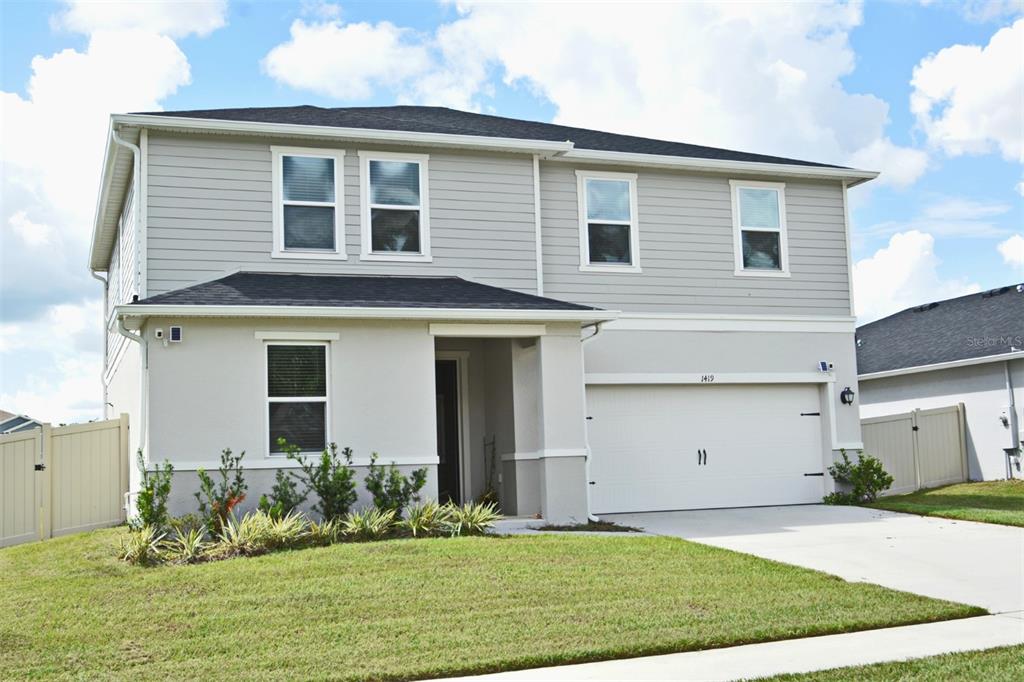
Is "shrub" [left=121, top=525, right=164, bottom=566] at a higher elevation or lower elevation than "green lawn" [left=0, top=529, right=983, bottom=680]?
higher

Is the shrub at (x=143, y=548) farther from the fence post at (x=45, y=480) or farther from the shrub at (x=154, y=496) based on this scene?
the fence post at (x=45, y=480)

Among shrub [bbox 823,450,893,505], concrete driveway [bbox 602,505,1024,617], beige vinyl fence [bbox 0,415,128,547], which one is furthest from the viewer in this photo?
shrub [bbox 823,450,893,505]

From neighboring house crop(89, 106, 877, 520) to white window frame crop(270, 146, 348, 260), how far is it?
3 cm

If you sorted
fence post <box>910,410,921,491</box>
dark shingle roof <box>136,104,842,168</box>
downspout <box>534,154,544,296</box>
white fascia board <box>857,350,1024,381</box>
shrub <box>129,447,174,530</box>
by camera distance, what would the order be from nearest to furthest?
1. shrub <box>129,447,174,530</box>
2. dark shingle roof <box>136,104,842,168</box>
3. downspout <box>534,154,544,296</box>
4. white fascia board <box>857,350,1024,381</box>
5. fence post <box>910,410,921,491</box>

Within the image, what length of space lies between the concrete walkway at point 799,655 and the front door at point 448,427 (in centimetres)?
905

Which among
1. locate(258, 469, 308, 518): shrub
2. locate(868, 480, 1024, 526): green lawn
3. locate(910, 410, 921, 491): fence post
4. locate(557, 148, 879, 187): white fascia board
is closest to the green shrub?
locate(258, 469, 308, 518): shrub

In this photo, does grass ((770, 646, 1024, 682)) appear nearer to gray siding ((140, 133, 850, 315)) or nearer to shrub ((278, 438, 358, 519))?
shrub ((278, 438, 358, 519))

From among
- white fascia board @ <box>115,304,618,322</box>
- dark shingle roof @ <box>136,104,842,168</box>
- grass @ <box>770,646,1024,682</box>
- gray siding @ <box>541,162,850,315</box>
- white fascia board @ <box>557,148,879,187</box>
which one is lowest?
grass @ <box>770,646,1024,682</box>

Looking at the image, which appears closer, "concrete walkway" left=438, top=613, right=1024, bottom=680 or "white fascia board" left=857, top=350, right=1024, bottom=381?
"concrete walkway" left=438, top=613, right=1024, bottom=680

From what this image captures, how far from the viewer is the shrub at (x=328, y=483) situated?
12922 millimetres

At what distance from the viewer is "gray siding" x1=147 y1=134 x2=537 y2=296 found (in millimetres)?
14531

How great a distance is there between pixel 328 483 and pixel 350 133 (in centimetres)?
520

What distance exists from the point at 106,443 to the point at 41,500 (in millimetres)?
1339

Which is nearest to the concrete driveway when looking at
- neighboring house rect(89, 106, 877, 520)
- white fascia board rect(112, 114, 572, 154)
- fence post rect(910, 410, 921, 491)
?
neighboring house rect(89, 106, 877, 520)
